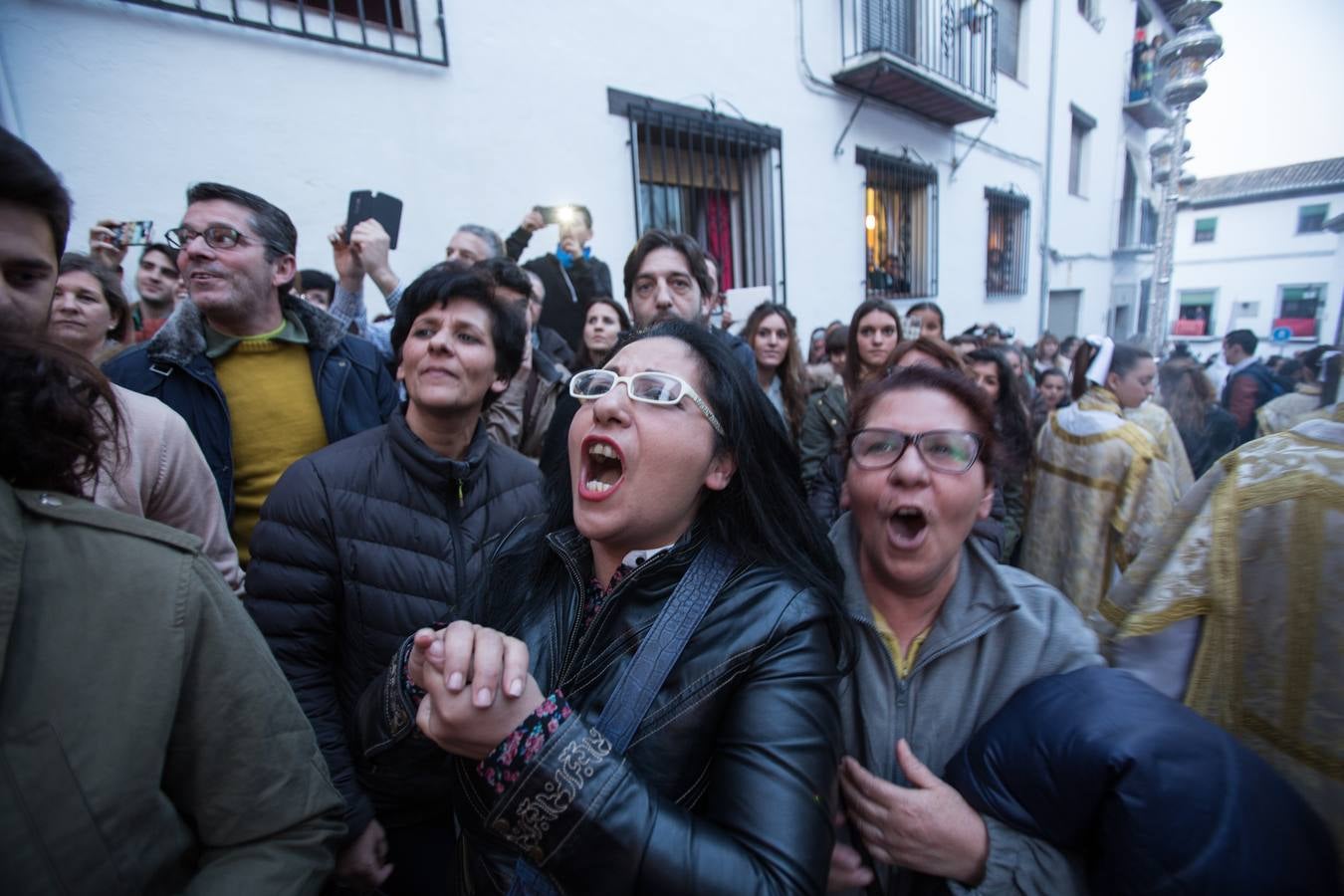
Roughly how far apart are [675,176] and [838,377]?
290cm

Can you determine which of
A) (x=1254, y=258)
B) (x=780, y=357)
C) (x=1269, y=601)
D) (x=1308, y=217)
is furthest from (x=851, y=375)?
(x=1254, y=258)

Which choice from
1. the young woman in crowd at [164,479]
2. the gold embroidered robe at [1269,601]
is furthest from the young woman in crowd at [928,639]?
the young woman in crowd at [164,479]

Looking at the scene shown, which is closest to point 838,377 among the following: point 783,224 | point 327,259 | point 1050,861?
point 783,224

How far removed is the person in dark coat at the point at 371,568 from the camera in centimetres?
167

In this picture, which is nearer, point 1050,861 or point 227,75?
point 1050,861

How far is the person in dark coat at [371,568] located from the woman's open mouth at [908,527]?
42.0 inches

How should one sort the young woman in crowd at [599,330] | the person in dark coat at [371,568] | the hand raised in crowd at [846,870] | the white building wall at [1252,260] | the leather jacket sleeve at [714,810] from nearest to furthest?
the leather jacket sleeve at [714,810] < the hand raised in crowd at [846,870] < the person in dark coat at [371,568] < the young woman in crowd at [599,330] < the white building wall at [1252,260]

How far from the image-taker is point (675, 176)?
21.5ft

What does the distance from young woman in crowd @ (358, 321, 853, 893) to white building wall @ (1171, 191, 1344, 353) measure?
39.9m

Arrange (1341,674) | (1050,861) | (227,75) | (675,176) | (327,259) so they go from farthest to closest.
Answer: (675,176), (327,259), (227,75), (1050,861), (1341,674)

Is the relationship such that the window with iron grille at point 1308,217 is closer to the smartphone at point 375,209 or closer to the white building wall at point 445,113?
the white building wall at point 445,113

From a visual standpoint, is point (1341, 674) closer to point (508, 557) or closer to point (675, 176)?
point (508, 557)

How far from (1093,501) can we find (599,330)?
2.77m

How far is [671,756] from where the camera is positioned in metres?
1.09
